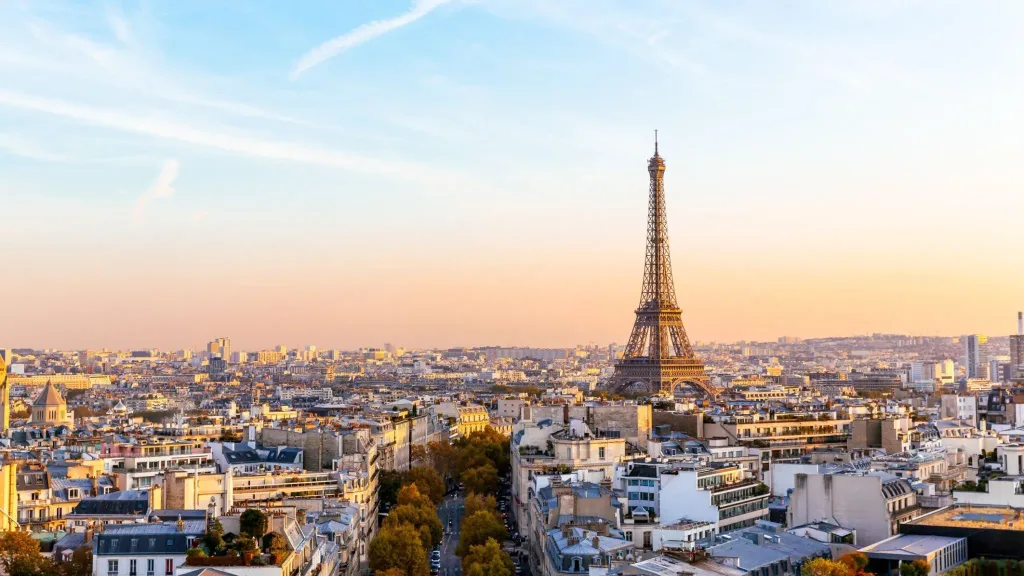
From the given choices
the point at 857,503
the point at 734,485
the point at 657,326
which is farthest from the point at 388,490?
the point at 657,326

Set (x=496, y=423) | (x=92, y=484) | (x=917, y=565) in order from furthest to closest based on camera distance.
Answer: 1. (x=496, y=423)
2. (x=92, y=484)
3. (x=917, y=565)

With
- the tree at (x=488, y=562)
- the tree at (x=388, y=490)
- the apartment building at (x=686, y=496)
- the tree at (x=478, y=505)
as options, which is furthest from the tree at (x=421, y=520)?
the tree at (x=388, y=490)

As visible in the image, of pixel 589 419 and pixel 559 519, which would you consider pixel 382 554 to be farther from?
pixel 589 419

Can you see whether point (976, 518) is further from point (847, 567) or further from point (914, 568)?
point (847, 567)

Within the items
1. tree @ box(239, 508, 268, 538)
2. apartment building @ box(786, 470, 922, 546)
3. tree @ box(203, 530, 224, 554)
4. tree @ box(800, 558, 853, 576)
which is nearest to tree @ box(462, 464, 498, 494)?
apartment building @ box(786, 470, 922, 546)

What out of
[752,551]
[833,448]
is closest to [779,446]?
[833,448]

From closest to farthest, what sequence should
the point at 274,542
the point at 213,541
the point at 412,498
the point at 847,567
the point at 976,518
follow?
the point at 847,567, the point at 213,541, the point at 274,542, the point at 976,518, the point at 412,498
